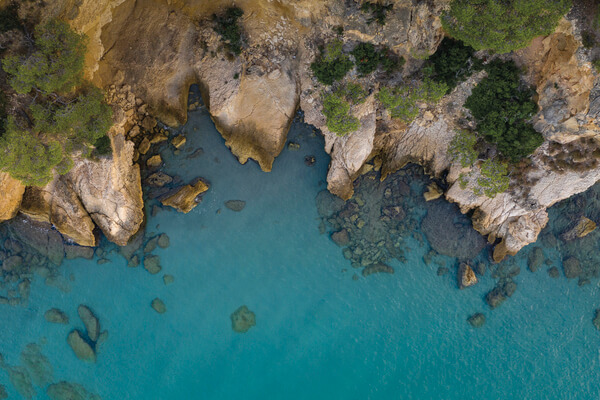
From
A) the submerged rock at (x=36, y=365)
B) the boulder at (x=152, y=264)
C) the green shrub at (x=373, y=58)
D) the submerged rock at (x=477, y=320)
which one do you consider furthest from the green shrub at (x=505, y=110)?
the submerged rock at (x=36, y=365)

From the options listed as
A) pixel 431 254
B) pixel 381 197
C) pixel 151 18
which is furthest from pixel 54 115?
pixel 431 254

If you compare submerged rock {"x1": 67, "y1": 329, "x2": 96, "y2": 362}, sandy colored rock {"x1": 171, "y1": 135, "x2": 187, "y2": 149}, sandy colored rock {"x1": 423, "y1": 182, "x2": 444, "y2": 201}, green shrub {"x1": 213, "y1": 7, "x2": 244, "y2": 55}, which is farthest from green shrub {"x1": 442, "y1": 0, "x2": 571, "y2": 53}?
submerged rock {"x1": 67, "y1": 329, "x2": 96, "y2": 362}

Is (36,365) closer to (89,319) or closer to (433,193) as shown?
(89,319)

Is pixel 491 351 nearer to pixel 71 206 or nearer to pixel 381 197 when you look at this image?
pixel 381 197

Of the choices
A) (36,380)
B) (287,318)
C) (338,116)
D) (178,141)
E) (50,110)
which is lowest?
(36,380)

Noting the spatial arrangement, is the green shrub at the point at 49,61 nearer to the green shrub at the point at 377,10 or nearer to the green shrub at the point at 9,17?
the green shrub at the point at 9,17

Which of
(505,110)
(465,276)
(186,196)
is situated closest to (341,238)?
(465,276)
